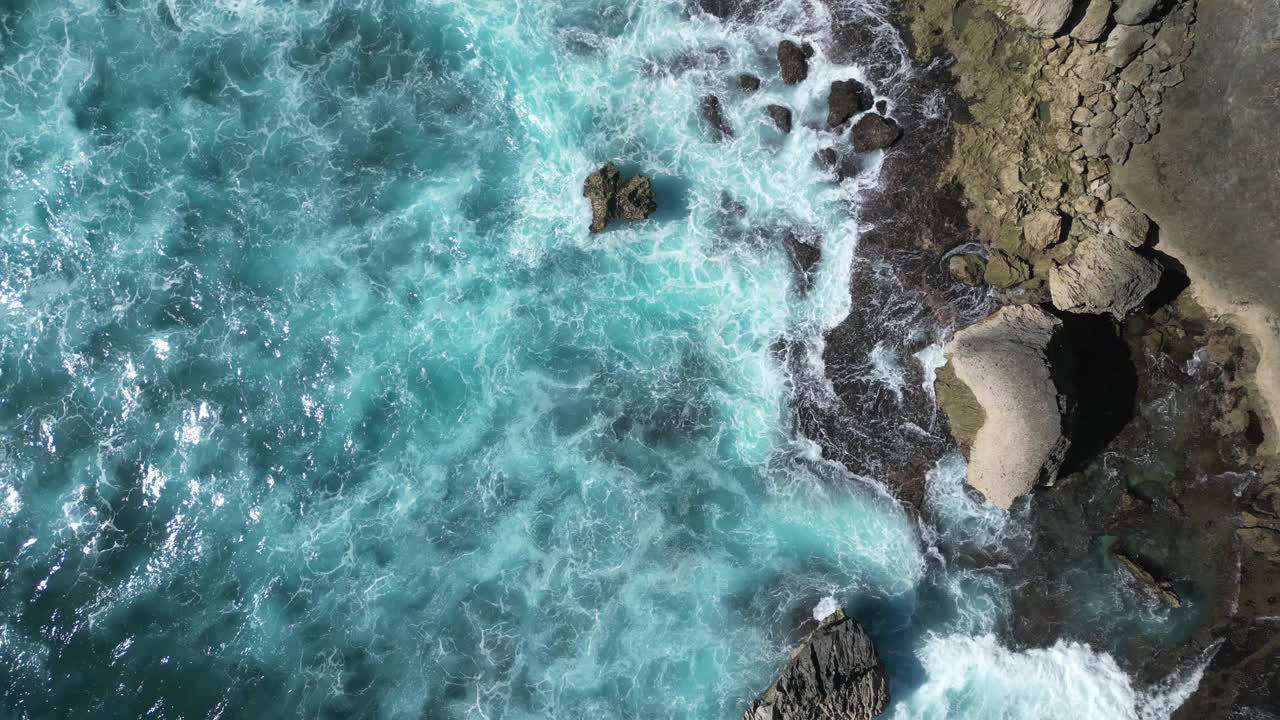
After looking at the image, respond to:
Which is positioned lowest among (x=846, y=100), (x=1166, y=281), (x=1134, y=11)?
(x=1166, y=281)

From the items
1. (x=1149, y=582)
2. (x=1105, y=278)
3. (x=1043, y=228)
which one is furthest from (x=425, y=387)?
(x=1149, y=582)

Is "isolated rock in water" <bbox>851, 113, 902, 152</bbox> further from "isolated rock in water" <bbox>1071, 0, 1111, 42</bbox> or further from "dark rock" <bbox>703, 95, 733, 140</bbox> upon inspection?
"isolated rock in water" <bbox>1071, 0, 1111, 42</bbox>

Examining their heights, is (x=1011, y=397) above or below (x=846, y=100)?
below

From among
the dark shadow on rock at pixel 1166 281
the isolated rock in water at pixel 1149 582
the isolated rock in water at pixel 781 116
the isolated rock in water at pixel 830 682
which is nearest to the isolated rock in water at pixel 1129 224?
the dark shadow on rock at pixel 1166 281

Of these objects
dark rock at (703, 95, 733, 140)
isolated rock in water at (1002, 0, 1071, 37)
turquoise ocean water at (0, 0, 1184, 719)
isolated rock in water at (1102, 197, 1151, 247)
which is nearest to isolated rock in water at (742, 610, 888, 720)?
turquoise ocean water at (0, 0, 1184, 719)

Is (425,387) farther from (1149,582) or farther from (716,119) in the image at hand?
(1149,582)

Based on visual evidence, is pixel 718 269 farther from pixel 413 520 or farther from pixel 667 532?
pixel 413 520

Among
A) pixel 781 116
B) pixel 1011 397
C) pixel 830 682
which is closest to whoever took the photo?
pixel 1011 397
